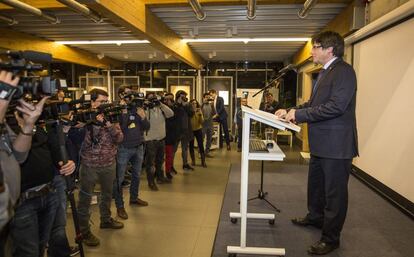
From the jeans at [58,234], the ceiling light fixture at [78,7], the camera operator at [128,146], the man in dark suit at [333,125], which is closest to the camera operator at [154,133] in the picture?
the camera operator at [128,146]

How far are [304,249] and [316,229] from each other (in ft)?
1.50

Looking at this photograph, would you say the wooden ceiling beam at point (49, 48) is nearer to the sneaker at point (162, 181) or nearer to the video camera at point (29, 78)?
the sneaker at point (162, 181)

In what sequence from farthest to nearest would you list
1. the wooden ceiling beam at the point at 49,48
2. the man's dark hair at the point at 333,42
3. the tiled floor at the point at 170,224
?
1. the wooden ceiling beam at the point at 49,48
2. the tiled floor at the point at 170,224
3. the man's dark hair at the point at 333,42

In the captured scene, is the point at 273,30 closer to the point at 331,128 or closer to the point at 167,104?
the point at 167,104

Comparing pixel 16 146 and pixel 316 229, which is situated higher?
pixel 16 146

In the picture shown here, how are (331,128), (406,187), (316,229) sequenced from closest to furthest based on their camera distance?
1. (331,128)
2. (316,229)
3. (406,187)

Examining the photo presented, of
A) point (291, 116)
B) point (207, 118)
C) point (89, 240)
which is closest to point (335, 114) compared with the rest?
point (291, 116)

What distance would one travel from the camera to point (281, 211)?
354 cm

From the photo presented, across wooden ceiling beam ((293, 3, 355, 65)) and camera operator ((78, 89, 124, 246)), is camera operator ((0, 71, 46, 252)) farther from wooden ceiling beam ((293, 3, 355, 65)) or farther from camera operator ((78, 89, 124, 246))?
wooden ceiling beam ((293, 3, 355, 65))

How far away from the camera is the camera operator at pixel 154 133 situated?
4465mm

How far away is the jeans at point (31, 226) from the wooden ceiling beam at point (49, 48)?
180 inches

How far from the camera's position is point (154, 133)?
4.52m

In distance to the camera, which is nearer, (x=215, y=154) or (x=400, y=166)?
(x=400, y=166)

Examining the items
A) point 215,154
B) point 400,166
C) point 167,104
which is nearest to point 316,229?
point 400,166
